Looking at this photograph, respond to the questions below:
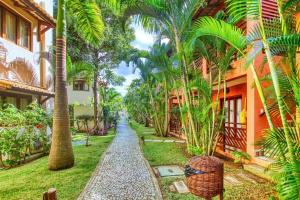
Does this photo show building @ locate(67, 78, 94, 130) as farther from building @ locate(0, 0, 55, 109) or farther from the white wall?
building @ locate(0, 0, 55, 109)

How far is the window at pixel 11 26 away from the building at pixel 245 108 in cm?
869

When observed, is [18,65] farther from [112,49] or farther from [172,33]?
[112,49]

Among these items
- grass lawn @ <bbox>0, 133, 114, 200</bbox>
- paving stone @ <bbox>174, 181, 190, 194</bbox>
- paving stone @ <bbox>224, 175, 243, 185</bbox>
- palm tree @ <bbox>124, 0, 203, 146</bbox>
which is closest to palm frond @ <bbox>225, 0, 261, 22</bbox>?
paving stone @ <bbox>174, 181, 190, 194</bbox>

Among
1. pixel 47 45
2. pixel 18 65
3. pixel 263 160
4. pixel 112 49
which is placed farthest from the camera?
pixel 112 49

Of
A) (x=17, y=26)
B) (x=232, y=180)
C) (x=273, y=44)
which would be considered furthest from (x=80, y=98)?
(x=273, y=44)

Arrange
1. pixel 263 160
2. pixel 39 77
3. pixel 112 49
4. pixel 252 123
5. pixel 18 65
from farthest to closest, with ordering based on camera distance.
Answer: pixel 112 49 → pixel 39 77 → pixel 18 65 → pixel 252 123 → pixel 263 160

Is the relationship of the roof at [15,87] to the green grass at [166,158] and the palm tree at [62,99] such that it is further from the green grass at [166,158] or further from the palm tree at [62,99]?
the green grass at [166,158]

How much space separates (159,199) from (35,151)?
750cm

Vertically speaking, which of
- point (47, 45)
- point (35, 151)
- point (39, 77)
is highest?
point (47, 45)

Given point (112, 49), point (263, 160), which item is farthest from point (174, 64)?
point (112, 49)

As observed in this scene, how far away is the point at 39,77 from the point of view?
13.6m

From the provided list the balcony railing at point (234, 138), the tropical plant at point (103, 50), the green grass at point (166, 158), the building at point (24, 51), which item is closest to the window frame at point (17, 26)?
the building at point (24, 51)

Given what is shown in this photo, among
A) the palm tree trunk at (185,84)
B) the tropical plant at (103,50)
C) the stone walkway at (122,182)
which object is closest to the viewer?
the stone walkway at (122,182)

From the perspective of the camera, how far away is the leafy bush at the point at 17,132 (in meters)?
8.31
